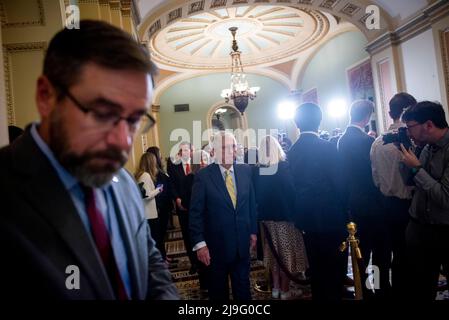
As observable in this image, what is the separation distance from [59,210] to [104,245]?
0.46 feet

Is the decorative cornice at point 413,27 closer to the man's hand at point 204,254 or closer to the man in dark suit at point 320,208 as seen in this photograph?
the man in dark suit at point 320,208

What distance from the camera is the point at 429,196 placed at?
1.92m

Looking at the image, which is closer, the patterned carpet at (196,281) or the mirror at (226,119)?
the patterned carpet at (196,281)

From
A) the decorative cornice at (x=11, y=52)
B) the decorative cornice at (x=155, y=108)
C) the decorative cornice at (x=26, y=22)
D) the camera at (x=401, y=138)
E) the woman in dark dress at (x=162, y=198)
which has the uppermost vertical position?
the decorative cornice at (x=155, y=108)

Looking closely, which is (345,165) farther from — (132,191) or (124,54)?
(124,54)

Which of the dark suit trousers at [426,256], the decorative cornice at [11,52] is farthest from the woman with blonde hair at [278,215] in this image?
the decorative cornice at [11,52]

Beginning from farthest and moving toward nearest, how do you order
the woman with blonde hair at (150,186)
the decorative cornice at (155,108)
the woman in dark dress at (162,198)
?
1. the decorative cornice at (155,108)
2. the woman in dark dress at (162,198)
3. the woman with blonde hair at (150,186)

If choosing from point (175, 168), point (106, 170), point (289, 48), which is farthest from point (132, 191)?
point (289, 48)

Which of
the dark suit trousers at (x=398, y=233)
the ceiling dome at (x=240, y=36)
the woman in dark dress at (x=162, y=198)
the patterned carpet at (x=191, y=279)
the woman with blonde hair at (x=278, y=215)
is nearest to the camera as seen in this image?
the dark suit trousers at (x=398, y=233)

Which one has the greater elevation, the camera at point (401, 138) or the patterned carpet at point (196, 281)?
the camera at point (401, 138)

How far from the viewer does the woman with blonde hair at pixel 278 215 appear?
2.94 meters

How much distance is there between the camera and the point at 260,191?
3.01 m

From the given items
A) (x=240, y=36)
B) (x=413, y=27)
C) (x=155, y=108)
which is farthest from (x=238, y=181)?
(x=155, y=108)

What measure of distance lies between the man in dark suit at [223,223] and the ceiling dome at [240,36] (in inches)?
193
